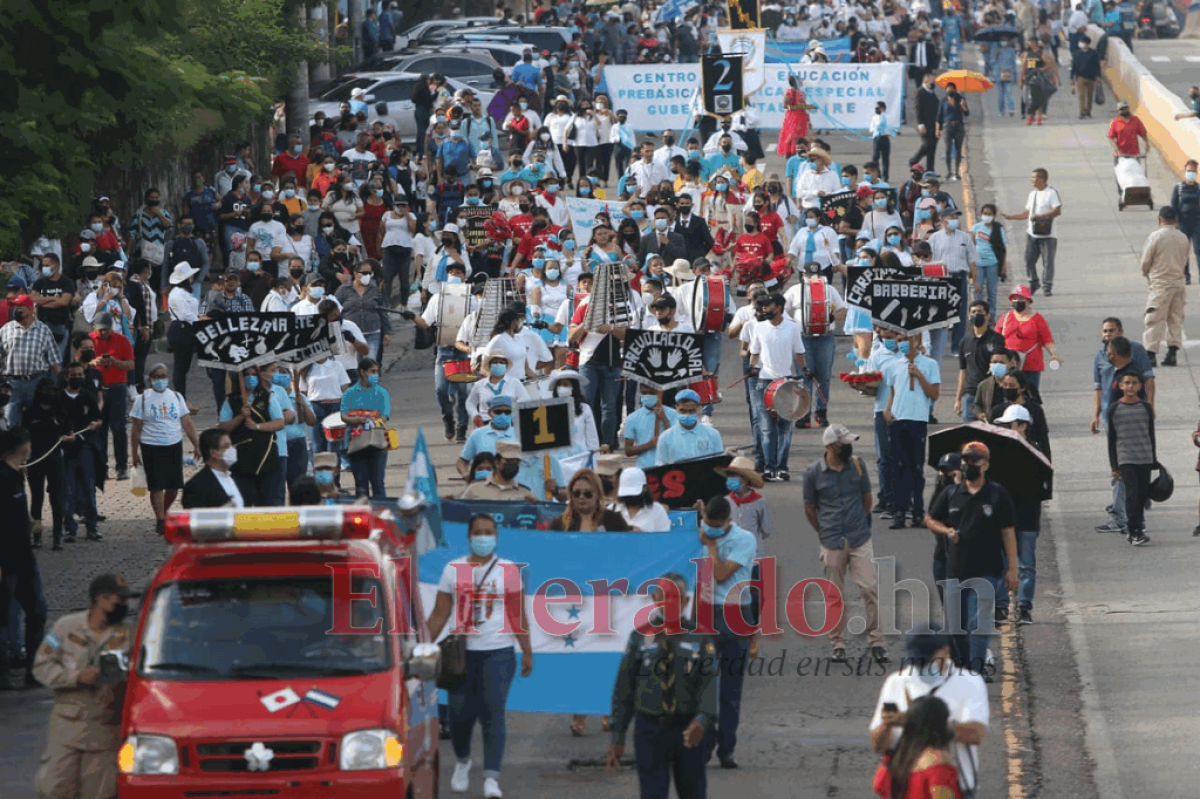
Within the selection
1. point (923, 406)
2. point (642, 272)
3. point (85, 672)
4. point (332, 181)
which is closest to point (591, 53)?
point (332, 181)

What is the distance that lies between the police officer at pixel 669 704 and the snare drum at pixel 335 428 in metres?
8.70

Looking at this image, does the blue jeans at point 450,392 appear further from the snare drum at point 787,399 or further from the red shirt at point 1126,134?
the red shirt at point 1126,134

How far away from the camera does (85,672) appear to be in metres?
10.5

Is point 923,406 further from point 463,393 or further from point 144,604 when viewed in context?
point 144,604

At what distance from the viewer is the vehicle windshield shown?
1027cm

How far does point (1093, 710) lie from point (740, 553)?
114 inches

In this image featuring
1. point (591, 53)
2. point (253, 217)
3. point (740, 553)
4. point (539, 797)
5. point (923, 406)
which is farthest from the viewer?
point (591, 53)

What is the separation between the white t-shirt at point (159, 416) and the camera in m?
18.5

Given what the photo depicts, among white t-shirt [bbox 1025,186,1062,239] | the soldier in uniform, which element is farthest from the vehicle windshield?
white t-shirt [bbox 1025,186,1062,239]

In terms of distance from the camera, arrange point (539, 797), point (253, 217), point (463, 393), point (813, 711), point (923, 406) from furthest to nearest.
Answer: point (253, 217)
point (463, 393)
point (923, 406)
point (813, 711)
point (539, 797)

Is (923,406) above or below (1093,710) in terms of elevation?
above

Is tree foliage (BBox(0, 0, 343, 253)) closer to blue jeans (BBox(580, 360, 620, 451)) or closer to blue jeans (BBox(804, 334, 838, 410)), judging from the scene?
blue jeans (BBox(580, 360, 620, 451))

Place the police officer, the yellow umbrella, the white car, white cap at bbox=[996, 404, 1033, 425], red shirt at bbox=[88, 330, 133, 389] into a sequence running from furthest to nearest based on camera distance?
the yellow umbrella < the white car < red shirt at bbox=[88, 330, 133, 389] < white cap at bbox=[996, 404, 1033, 425] < the police officer

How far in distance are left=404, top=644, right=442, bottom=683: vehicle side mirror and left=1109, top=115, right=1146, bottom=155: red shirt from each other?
30.7 m
